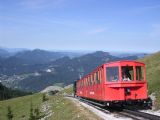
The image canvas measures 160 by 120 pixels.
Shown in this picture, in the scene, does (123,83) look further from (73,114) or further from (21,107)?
(21,107)

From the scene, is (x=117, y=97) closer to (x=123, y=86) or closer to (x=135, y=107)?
(x=123, y=86)

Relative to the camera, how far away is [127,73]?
1217 inches

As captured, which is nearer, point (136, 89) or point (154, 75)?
point (136, 89)

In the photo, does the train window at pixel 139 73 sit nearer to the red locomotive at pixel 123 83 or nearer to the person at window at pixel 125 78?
the red locomotive at pixel 123 83

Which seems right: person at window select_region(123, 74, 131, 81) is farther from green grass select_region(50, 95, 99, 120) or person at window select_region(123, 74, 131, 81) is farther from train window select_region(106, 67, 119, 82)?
green grass select_region(50, 95, 99, 120)

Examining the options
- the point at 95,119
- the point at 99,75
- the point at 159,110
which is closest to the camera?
the point at 95,119

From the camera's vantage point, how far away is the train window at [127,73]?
30.6m

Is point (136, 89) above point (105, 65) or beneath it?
beneath

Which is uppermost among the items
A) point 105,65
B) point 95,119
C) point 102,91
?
point 105,65

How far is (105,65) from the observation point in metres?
31.1

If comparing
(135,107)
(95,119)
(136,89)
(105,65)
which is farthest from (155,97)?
(95,119)

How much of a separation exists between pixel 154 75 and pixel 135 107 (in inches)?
560

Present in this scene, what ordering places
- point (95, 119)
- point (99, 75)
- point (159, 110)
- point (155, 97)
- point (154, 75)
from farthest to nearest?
1. point (154, 75)
2. point (155, 97)
3. point (99, 75)
4. point (159, 110)
5. point (95, 119)

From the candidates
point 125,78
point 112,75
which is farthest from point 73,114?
point 125,78
